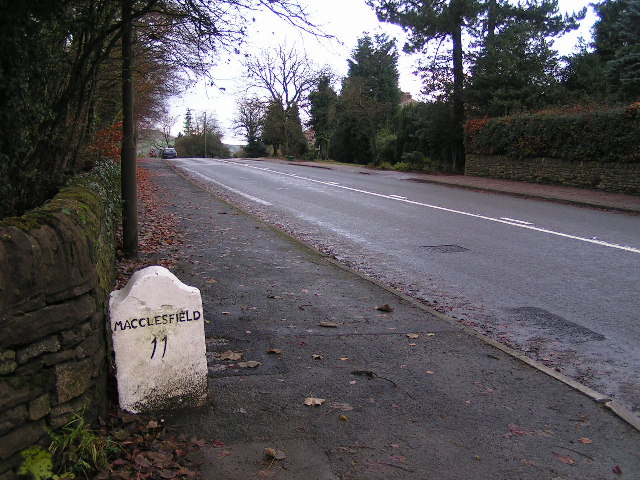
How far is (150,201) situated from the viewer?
1709 centimetres

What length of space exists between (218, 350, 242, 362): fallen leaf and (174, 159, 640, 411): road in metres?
2.61

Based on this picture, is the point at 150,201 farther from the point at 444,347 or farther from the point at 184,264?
the point at 444,347

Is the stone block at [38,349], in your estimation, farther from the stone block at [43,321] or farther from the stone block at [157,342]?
the stone block at [157,342]

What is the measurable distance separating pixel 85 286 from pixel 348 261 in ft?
21.0

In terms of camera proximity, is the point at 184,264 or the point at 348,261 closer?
the point at 184,264

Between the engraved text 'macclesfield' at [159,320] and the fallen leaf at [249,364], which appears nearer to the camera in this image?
the engraved text 'macclesfield' at [159,320]

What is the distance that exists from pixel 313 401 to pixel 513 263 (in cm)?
585

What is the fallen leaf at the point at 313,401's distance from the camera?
4203 mm

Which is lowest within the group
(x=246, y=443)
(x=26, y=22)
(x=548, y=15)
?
(x=246, y=443)

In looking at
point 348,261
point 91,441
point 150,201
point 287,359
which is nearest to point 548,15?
point 150,201

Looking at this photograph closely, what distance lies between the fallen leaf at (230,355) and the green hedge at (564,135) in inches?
697

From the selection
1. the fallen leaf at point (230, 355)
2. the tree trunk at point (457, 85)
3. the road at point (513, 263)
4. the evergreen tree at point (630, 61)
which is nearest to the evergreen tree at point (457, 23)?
the tree trunk at point (457, 85)

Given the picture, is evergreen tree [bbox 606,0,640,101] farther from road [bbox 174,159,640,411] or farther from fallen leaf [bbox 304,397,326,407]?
fallen leaf [bbox 304,397,326,407]

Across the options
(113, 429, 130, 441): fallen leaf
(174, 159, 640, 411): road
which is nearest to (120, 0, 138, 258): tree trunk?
(174, 159, 640, 411): road
